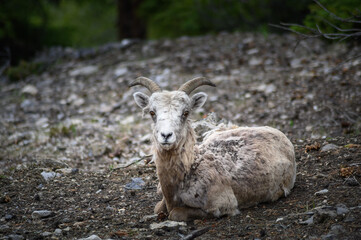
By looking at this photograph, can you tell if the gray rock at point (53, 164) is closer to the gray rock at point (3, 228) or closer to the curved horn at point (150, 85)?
the gray rock at point (3, 228)

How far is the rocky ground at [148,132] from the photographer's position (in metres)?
5.70

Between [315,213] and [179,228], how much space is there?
5.91ft

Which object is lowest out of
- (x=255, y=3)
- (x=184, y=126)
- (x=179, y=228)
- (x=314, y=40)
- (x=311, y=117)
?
(x=179, y=228)

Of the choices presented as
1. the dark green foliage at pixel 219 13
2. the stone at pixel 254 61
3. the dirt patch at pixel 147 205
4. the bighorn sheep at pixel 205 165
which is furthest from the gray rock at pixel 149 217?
the dark green foliage at pixel 219 13

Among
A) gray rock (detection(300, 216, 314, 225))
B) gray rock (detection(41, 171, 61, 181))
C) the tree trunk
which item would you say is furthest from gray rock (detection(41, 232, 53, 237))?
the tree trunk

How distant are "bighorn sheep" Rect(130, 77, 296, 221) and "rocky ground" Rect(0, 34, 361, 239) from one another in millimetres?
A: 232

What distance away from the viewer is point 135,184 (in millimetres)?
7375

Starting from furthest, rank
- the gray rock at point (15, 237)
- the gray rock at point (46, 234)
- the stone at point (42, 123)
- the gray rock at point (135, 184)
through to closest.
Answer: the stone at point (42, 123), the gray rock at point (135, 184), the gray rock at point (46, 234), the gray rock at point (15, 237)

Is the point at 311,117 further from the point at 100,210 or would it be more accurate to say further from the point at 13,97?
the point at 13,97

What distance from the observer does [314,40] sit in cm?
1484

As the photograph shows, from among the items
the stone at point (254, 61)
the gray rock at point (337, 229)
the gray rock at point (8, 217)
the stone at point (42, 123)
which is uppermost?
the stone at point (254, 61)

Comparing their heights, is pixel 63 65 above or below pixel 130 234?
above

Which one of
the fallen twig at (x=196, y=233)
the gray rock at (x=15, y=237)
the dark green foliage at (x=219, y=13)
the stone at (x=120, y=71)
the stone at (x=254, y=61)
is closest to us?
the fallen twig at (x=196, y=233)

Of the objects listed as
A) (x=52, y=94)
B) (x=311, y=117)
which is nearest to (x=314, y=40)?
(x=311, y=117)
